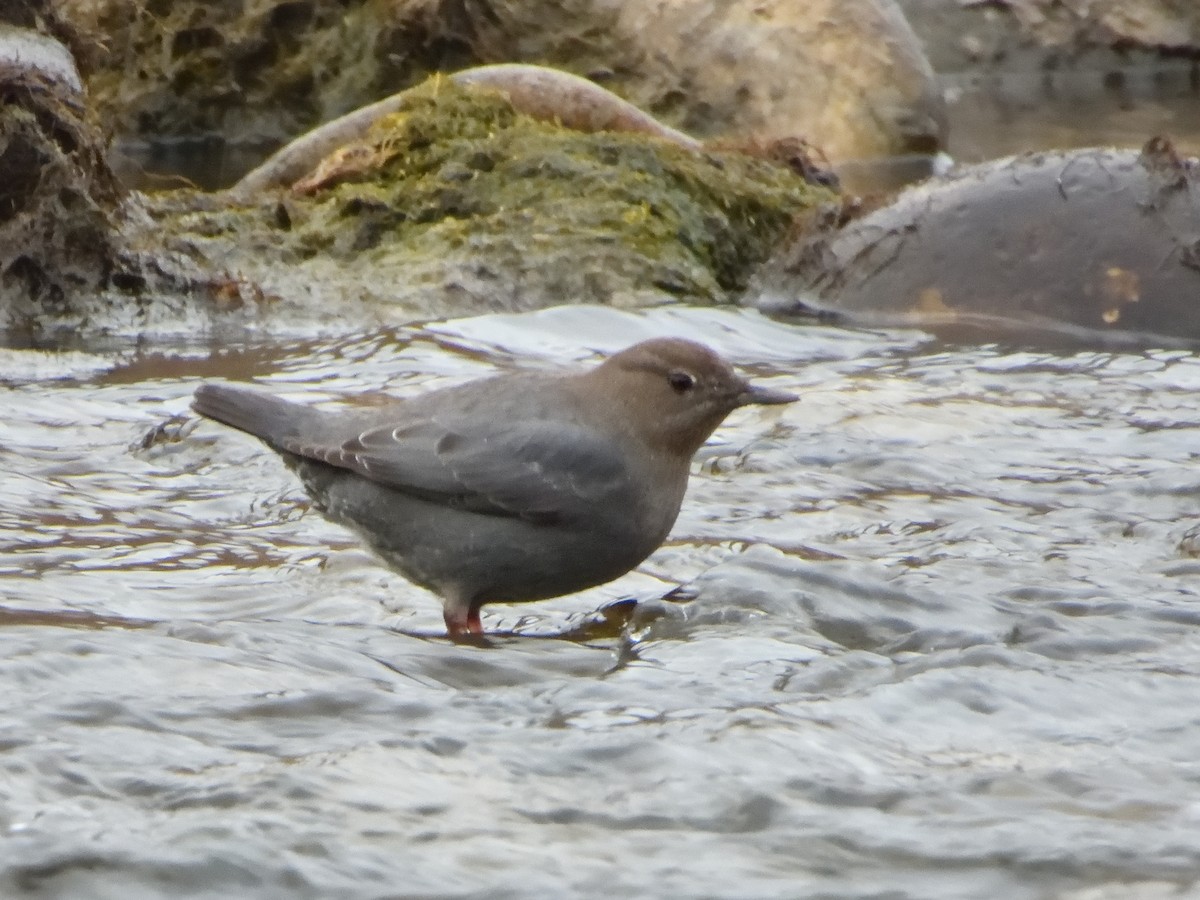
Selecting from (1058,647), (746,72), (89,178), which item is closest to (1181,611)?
(1058,647)

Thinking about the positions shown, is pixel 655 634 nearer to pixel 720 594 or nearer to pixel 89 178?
pixel 720 594

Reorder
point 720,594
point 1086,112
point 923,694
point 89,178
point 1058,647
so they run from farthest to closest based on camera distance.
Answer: point 1086,112
point 89,178
point 720,594
point 1058,647
point 923,694

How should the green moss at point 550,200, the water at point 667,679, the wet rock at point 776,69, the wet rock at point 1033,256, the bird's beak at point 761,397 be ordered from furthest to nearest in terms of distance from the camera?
the wet rock at point 776,69, the green moss at point 550,200, the wet rock at point 1033,256, the bird's beak at point 761,397, the water at point 667,679

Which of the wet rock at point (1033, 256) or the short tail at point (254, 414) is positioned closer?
the short tail at point (254, 414)

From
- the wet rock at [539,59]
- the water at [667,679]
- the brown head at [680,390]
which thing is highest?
the wet rock at [539,59]

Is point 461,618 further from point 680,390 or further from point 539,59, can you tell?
point 539,59

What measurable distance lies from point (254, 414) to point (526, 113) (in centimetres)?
515

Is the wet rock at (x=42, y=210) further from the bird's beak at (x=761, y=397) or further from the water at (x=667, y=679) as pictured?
the bird's beak at (x=761, y=397)

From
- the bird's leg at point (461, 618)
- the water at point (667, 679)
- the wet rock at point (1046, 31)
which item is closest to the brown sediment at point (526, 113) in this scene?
the water at point (667, 679)

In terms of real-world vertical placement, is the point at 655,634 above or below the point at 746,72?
below

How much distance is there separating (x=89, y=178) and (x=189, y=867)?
18.0 ft

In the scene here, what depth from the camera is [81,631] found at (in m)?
4.03

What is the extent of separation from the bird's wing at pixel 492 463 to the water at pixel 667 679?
325 millimetres

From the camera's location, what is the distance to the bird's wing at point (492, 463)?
468 centimetres
